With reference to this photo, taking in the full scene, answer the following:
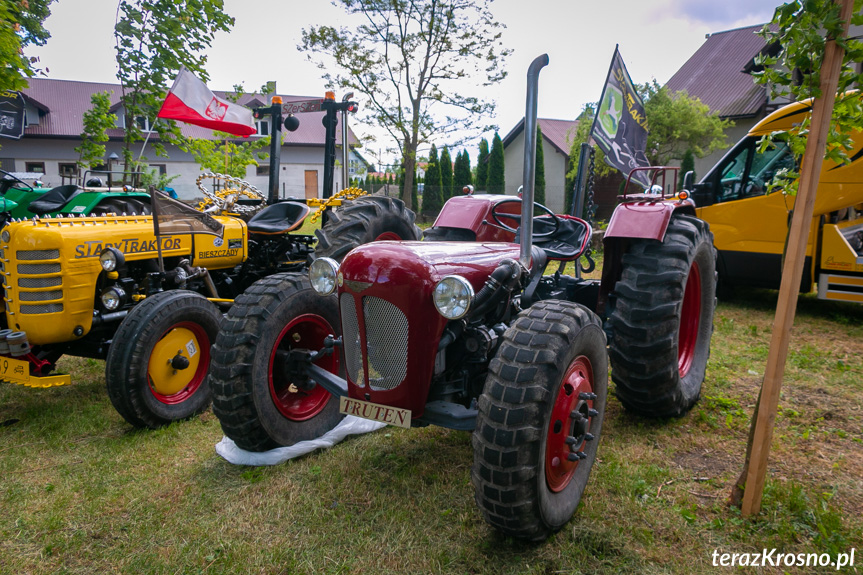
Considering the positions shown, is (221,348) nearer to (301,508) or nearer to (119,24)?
(301,508)

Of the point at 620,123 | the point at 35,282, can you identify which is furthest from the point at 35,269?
the point at 620,123

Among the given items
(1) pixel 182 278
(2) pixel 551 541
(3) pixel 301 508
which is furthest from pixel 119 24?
(2) pixel 551 541

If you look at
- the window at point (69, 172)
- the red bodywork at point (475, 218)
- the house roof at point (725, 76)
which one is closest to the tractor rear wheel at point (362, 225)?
the red bodywork at point (475, 218)

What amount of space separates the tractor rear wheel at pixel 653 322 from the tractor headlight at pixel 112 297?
3342mm

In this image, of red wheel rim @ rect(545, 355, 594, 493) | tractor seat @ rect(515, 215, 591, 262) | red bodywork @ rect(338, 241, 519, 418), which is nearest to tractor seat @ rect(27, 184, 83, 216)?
red bodywork @ rect(338, 241, 519, 418)

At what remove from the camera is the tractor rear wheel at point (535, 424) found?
83.5 inches

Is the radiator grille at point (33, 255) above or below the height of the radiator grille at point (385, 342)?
above

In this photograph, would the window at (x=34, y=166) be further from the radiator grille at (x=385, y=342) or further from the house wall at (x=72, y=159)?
the radiator grille at (x=385, y=342)

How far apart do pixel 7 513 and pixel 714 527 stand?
10.7ft

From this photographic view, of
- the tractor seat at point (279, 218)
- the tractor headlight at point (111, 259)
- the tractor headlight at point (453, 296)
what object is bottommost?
the tractor headlight at point (111, 259)

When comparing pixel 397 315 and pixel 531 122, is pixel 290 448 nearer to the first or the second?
pixel 397 315

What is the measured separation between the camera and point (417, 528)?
252cm

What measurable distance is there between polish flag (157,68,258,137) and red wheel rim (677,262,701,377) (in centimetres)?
548

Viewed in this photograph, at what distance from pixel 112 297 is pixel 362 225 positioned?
2.04 meters
